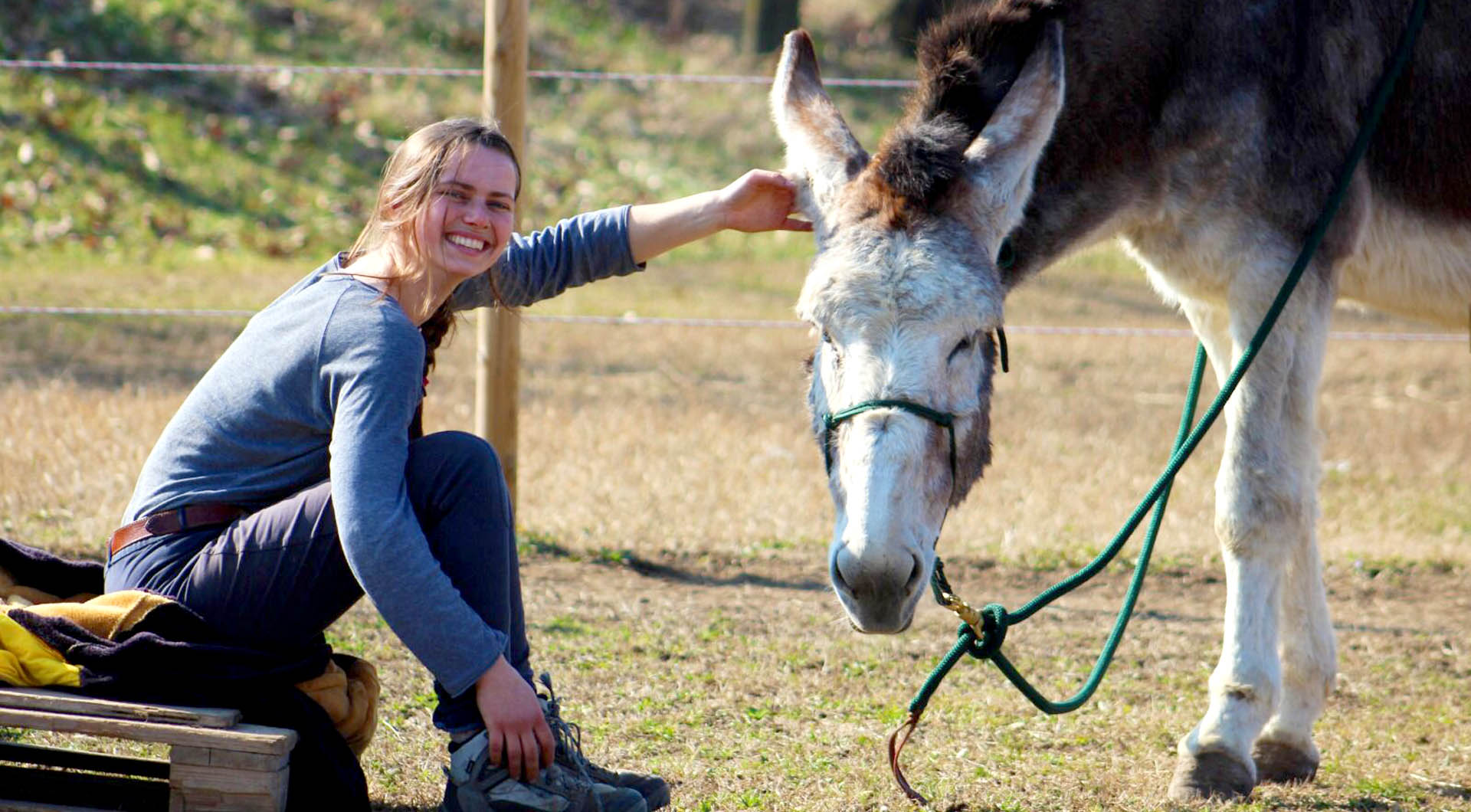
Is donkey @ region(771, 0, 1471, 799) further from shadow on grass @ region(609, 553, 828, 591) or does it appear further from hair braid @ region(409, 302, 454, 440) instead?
shadow on grass @ region(609, 553, 828, 591)

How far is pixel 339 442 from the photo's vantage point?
101 inches

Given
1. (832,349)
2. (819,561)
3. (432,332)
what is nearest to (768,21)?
(819,561)

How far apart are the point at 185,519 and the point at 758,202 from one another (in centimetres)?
149

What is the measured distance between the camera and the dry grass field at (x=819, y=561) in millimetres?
3592

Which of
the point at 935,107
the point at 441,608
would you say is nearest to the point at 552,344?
the point at 935,107

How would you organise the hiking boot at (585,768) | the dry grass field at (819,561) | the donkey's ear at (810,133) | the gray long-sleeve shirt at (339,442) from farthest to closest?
1. the dry grass field at (819,561)
2. the donkey's ear at (810,133)
3. the hiking boot at (585,768)
4. the gray long-sleeve shirt at (339,442)

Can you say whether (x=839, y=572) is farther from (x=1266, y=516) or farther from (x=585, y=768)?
(x=1266, y=516)

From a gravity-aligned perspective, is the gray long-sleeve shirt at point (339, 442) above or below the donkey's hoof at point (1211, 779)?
above

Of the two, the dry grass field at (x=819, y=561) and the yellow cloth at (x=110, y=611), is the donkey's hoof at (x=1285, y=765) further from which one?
the yellow cloth at (x=110, y=611)

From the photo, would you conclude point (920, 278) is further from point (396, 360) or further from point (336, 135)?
point (336, 135)

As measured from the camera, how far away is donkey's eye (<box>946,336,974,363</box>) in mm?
2871

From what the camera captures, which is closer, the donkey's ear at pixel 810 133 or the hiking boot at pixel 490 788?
the hiking boot at pixel 490 788

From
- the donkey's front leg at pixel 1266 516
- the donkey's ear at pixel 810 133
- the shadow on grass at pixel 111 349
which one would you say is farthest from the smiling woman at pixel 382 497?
the shadow on grass at pixel 111 349

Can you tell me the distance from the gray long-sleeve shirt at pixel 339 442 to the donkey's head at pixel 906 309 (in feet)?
2.47
